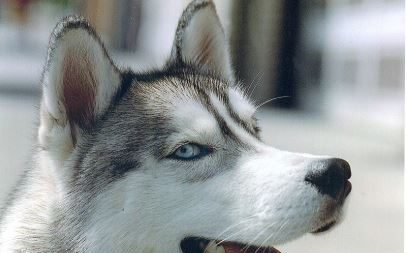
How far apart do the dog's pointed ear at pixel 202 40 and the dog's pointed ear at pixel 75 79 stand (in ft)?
0.92

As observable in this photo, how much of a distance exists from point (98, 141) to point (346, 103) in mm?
1231

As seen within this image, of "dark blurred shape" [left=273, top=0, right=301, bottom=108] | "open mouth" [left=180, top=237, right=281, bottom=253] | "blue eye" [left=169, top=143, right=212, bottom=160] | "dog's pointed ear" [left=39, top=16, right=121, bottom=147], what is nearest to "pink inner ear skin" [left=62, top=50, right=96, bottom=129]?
"dog's pointed ear" [left=39, top=16, right=121, bottom=147]

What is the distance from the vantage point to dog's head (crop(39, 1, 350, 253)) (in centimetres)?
156

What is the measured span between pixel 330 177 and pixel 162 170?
405 millimetres

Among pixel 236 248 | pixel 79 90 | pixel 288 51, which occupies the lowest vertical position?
pixel 236 248

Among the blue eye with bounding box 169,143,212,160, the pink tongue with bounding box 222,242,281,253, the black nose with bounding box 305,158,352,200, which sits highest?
the blue eye with bounding box 169,143,212,160

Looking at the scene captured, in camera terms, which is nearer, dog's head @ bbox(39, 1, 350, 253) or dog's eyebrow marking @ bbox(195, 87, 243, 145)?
dog's head @ bbox(39, 1, 350, 253)

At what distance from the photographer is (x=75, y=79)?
1669 mm

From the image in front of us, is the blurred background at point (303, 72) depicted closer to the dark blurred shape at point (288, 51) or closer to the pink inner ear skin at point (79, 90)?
the dark blurred shape at point (288, 51)

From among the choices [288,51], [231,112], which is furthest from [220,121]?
[288,51]

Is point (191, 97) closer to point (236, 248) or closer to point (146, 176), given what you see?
point (146, 176)

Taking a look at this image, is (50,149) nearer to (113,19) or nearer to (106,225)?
(106,225)

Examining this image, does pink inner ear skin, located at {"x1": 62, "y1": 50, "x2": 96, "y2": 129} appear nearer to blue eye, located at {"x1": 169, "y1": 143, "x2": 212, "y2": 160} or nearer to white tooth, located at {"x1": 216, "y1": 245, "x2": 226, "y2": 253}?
blue eye, located at {"x1": 169, "y1": 143, "x2": 212, "y2": 160}

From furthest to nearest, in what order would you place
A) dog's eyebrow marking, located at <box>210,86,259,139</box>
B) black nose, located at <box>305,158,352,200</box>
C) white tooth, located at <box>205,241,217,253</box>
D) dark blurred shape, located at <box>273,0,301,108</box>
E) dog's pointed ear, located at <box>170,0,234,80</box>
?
1. dark blurred shape, located at <box>273,0,301,108</box>
2. dog's pointed ear, located at <box>170,0,234,80</box>
3. dog's eyebrow marking, located at <box>210,86,259,139</box>
4. white tooth, located at <box>205,241,217,253</box>
5. black nose, located at <box>305,158,352,200</box>
